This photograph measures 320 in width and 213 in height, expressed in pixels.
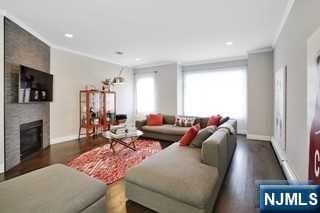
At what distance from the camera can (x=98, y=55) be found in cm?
562

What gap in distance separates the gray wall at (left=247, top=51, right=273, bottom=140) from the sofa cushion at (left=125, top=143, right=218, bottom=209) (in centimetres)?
369

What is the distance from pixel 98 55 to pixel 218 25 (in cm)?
400

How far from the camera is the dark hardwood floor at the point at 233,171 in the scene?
1.97 m

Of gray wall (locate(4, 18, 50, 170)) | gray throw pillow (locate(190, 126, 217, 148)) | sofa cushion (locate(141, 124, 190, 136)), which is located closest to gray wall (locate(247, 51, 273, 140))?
sofa cushion (locate(141, 124, 190, 136))

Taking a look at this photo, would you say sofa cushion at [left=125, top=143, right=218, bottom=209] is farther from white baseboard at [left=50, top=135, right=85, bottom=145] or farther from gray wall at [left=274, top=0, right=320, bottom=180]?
white baseboard at [left=50, top=135, right=85, bottom=145]

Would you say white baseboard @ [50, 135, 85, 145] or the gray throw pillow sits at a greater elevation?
the gray throw pillow

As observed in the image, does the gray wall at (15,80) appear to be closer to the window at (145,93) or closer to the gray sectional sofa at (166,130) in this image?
the gray sectional sofa at (166,130)

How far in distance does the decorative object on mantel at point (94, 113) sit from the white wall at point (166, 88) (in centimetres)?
207

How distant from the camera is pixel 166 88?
22.5 ft

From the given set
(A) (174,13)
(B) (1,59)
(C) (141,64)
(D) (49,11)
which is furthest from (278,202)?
(C) (141,64)

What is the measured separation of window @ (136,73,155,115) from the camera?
7.31m

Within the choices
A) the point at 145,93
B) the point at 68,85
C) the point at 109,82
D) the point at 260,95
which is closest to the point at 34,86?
the point at 68,85

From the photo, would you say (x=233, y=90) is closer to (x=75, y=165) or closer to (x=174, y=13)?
(x=174, y=13)

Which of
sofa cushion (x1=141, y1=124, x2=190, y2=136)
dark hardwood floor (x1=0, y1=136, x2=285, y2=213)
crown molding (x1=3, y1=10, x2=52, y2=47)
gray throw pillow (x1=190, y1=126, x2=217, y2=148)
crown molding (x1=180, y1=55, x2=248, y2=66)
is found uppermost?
crown molding (x1=180, y1=55, x2=248, y2=66)
